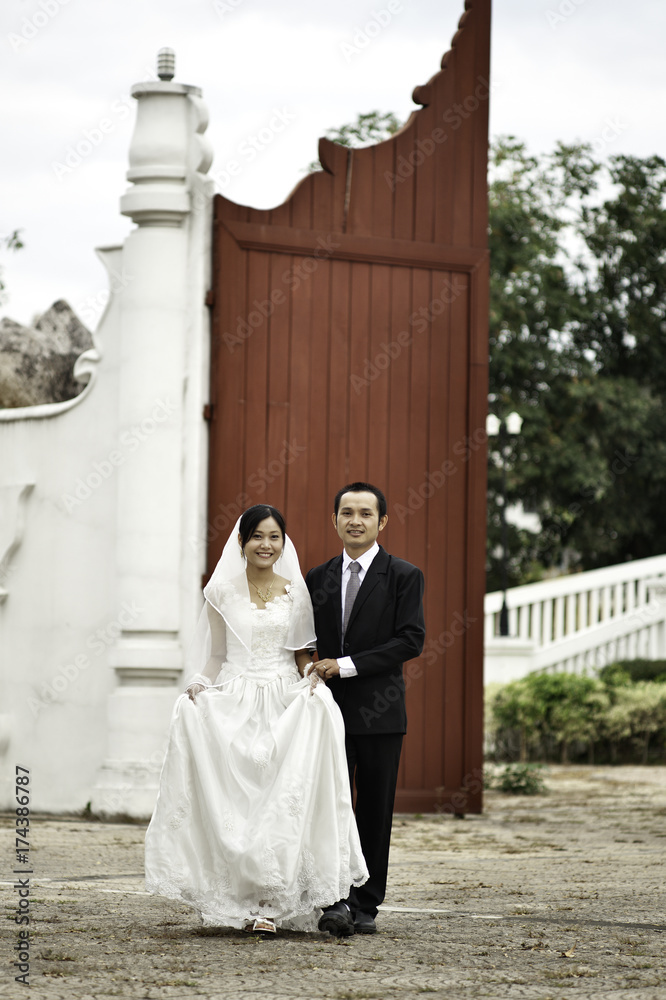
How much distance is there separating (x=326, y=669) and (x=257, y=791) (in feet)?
1.71

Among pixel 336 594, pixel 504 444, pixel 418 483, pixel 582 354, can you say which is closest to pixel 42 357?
pixel 418 483

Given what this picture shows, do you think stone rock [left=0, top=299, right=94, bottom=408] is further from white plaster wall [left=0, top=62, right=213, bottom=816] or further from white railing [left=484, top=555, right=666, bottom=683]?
white railing [left=484, top=555, right=666, bottom=683]

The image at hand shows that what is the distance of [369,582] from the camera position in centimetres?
501

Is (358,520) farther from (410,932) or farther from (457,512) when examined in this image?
(457,512)

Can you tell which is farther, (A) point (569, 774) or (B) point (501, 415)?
(B) point (501, 415)

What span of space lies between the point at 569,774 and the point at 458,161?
5825 millimetres

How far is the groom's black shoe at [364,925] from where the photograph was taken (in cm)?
463

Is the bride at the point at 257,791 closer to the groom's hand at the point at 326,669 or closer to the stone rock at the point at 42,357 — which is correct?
the groom's hand at the point at 326,669

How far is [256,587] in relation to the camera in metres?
5.07

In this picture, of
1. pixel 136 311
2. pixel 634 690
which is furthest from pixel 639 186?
pixel 136 311

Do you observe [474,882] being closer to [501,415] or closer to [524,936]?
[524,936]

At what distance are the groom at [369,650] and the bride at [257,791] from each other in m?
0.14

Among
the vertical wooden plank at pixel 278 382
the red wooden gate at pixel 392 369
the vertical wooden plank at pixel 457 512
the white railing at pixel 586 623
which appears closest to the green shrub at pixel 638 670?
the white railing at pixel 586 623

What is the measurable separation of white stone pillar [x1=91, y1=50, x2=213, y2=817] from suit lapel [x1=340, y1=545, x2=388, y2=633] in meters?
3.13
